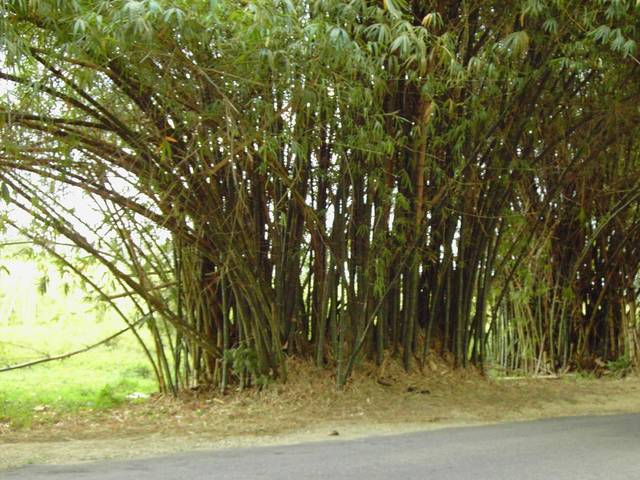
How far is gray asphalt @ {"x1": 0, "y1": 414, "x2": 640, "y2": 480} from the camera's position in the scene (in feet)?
12.5

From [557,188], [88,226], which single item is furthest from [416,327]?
[88,226]

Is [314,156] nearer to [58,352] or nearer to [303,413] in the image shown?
[303,413]

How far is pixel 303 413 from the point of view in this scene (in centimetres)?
610

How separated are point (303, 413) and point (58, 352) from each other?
498 cm

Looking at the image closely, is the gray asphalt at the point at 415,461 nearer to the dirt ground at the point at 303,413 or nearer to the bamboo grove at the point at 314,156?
the dirt ground at the point at 303,413

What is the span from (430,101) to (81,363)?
758 centimetres

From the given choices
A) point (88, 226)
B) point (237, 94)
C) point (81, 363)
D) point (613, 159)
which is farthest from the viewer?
point (81, 363)

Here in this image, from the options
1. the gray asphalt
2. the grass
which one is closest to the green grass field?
the grass

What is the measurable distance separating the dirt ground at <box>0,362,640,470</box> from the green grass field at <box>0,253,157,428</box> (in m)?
1.31

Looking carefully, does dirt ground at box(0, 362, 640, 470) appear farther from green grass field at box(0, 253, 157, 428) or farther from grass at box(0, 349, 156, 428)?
green grass field at box(0, 253, 157, 428)

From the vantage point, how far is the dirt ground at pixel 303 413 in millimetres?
4949

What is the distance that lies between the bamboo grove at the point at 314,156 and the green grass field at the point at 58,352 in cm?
132

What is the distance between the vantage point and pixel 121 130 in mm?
5320

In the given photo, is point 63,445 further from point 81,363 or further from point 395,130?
point 81,363
